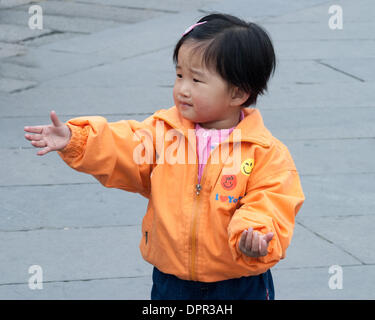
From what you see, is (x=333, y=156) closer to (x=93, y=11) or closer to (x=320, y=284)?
(x=320, y=284)

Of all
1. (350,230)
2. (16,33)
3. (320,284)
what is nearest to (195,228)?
(320,284)

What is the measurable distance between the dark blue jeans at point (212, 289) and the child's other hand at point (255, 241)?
35 centimetres

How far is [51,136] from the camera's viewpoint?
2.51 meters

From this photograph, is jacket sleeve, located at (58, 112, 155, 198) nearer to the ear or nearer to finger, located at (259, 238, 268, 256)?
the ear

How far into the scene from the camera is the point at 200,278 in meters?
2.60

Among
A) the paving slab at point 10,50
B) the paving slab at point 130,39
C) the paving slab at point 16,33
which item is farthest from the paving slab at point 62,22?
the paving slab at point 10,50

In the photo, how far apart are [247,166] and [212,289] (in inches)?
18.8

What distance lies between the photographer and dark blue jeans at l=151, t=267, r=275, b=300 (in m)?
2.67

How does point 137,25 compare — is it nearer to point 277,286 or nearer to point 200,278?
point 277,286

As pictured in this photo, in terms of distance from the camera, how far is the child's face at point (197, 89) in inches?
100.0

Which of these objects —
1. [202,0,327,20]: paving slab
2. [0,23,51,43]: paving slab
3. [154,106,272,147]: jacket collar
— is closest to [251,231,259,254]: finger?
[154,106,272,147]: jacket collar
